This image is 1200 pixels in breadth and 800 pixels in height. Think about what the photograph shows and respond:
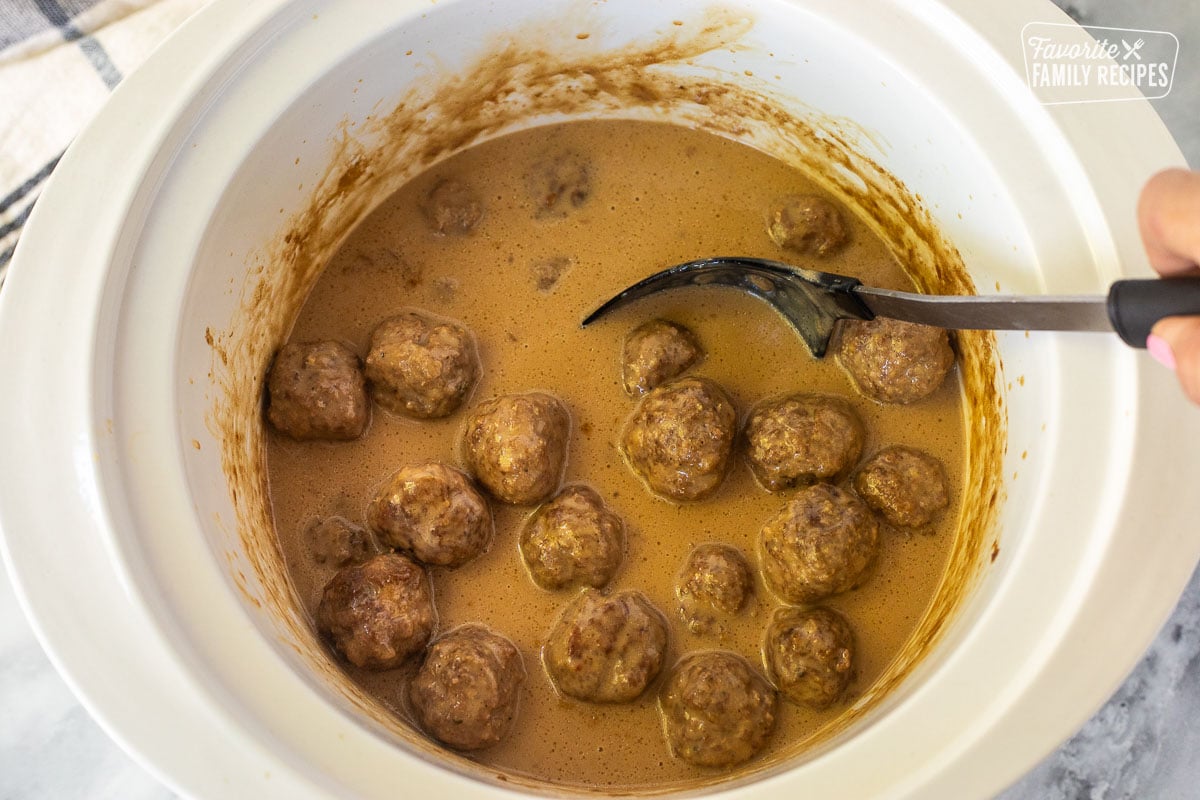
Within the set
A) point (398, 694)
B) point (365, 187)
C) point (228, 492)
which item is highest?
point (365, 187)

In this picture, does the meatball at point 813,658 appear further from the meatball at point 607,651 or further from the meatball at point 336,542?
the meatball at point 336,542

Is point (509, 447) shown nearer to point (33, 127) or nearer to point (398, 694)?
point (398, 694)

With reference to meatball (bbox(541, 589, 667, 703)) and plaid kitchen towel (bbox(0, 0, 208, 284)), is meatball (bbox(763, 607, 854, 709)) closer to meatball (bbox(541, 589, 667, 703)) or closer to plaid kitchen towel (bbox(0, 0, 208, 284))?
meatball (bbox(541, 589, 667, 703))

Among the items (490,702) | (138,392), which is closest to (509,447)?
(490,702)

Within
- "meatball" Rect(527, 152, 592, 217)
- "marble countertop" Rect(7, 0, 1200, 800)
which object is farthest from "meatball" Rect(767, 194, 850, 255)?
"marble countertop" Rect(7, 0, 1200, 800)

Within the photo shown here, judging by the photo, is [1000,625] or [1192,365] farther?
[1000,625]

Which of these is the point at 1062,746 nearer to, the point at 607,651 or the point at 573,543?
the point at 607,651

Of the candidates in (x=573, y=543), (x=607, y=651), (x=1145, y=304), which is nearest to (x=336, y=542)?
(x=573, y=543)
